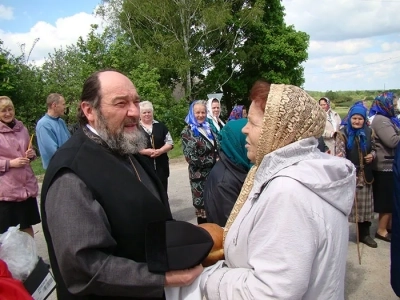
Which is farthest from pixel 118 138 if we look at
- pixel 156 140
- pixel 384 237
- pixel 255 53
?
pixel 255 53

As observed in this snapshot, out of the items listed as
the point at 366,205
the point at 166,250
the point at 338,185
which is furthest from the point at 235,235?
the point at 366,205

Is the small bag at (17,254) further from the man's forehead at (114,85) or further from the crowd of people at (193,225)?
the man's forehead at (114,85)

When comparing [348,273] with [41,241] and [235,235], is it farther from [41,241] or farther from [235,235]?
[41,241]

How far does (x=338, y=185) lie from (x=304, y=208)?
9.0 inches

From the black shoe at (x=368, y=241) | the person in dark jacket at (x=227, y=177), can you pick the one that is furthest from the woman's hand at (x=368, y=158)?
the person in dark jacket at (x=227, y=177)

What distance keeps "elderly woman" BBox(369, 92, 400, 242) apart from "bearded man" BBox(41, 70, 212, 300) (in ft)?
12.9

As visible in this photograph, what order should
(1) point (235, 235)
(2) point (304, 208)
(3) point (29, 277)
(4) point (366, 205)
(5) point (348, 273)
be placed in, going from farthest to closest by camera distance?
(4) point (366, 205), (5) point (348, 273), (3) point (29, 277), (1) point (235, 235), (2) point (304, 208)

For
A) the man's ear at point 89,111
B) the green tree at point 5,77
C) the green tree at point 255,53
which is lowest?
the man's ear at point 89,111

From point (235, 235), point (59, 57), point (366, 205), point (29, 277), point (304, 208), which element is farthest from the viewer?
point (59, 57)

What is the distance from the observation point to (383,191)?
4.75 metres

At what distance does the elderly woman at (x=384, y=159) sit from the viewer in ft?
15.4

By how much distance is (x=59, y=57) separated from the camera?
79.1 ft

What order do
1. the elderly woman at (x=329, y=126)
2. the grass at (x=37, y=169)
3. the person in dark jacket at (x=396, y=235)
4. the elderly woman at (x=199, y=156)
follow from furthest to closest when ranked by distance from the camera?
the grass at (x=37, y=169) < the elderly woman at (x=329, y=126) < the elderly woman at (x=199, y=156) < the person in dark jacket at (x=396, y=235)

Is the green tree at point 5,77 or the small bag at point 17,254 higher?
the green tree at point 5,77
